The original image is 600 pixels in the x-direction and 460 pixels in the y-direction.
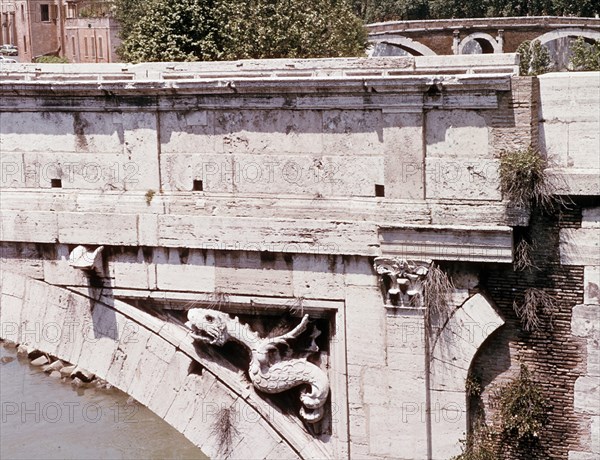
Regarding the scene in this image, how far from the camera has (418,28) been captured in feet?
122

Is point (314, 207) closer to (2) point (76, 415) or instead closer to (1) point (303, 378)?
(1) point (303, 378)

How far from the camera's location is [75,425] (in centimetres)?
2006

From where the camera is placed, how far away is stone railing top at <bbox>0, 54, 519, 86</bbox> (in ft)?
26.6

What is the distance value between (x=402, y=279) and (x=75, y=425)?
43.9 feet

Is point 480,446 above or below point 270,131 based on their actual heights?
below

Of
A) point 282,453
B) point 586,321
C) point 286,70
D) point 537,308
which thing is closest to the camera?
point 586,321

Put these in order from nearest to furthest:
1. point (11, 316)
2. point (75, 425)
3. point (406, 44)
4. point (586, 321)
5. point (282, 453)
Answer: point (586, 321) → point (282, 453) → point (11, 316) → point (75, 425) → point (406, 44)

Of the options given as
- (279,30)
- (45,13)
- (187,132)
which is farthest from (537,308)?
(45,13)

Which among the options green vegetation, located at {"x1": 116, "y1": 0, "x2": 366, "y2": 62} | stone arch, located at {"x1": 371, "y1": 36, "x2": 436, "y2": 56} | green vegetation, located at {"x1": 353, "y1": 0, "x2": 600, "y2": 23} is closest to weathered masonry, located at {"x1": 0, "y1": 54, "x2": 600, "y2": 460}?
green vegetation, located at {"x1": 116, "y1": 0, "x2": 366, "y2": 62}

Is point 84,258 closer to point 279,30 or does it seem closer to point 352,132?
point 352,132

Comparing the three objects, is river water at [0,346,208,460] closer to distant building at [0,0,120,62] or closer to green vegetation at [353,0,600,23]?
distant building at [0,0,120,62]

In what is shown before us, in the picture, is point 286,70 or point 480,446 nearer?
point 480,446

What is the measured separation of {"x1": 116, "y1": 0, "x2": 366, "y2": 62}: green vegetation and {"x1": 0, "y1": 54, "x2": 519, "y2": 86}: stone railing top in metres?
6.89

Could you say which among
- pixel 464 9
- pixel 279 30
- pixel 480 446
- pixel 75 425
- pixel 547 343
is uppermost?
pixel 464 9
